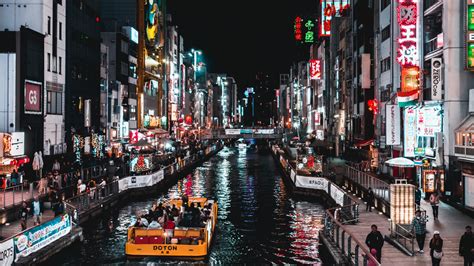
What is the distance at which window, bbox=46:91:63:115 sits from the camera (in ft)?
207

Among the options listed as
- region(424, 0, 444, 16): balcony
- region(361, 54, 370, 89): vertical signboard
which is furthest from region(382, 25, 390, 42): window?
region(424, 0, 444, 16): balcony

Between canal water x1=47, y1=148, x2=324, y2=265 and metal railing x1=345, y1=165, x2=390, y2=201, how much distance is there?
13.8ft

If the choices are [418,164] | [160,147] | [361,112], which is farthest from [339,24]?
[418,164]

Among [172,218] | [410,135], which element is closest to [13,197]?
[172,218]

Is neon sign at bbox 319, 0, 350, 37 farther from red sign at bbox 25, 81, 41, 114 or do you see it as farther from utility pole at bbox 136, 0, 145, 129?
red sign at bbox 25, 81, 41, 114

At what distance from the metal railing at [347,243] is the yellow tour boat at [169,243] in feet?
21.6

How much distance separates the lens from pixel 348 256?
83.1 feet

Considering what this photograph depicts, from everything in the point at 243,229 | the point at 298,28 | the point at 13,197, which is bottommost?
the point at 243,229

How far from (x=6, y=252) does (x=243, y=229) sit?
65.1 ft

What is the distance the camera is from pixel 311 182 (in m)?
58.2

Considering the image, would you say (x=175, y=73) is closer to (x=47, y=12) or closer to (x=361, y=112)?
(x=361, y=112)

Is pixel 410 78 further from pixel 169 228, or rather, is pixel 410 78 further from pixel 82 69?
pixel 82 69

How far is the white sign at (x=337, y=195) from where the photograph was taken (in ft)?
142

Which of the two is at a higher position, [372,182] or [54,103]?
[54,103]
